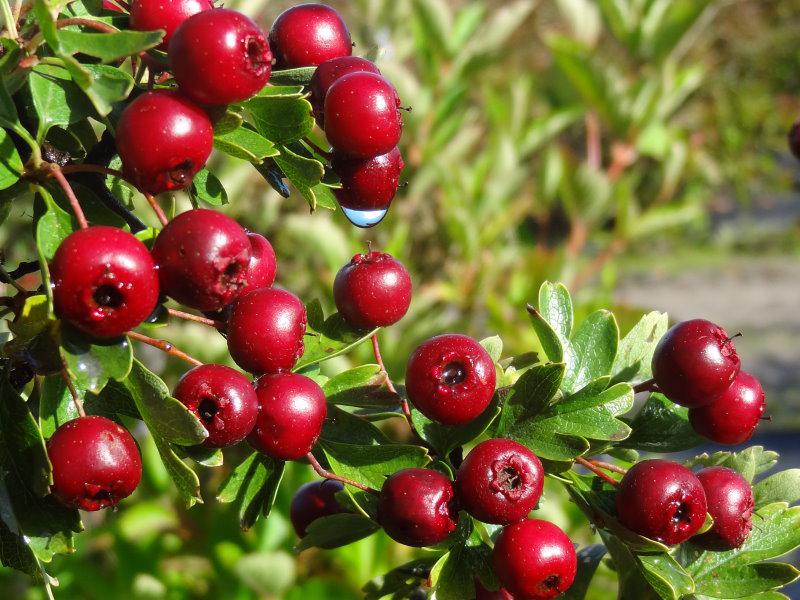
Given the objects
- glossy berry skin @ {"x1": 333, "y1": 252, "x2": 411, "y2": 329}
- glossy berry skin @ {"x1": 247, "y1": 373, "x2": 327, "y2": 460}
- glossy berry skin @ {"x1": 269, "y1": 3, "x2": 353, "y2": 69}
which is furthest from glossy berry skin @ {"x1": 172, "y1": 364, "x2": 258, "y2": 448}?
glossy berry skin @ {"x1": 269, "y1": 3, "x2": 353, "y2": 69}

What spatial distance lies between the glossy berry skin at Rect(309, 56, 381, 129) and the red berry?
350 millimetres

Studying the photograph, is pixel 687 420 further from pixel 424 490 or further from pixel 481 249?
pixel 481 249

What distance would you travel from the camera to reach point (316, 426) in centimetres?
60

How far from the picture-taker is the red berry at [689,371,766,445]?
0.66m

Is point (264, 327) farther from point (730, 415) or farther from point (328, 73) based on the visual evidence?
point (730, 415)

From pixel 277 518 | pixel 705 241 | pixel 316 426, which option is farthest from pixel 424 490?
pixel 705 241

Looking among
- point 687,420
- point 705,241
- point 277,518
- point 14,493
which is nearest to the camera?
point 14,493

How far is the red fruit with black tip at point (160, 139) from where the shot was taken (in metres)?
0.52

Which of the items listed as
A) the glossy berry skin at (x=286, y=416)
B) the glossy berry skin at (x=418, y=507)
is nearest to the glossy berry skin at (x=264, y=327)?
the glossy berry skin at (x=286, y=416)

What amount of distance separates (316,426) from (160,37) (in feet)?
0.89

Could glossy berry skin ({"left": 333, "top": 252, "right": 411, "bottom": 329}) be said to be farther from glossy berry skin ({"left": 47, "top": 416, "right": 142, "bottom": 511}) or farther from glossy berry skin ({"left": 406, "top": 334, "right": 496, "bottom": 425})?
glossy berry skin ({"left": 47, "top": 416, "right": 142, "bottom": 511})

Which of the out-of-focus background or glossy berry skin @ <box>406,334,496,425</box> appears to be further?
the out-of-focus background

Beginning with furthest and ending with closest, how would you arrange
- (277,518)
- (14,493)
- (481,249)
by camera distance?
(481,249) → (277,518) → (14,493)

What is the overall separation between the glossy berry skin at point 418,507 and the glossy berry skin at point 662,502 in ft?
0.39
